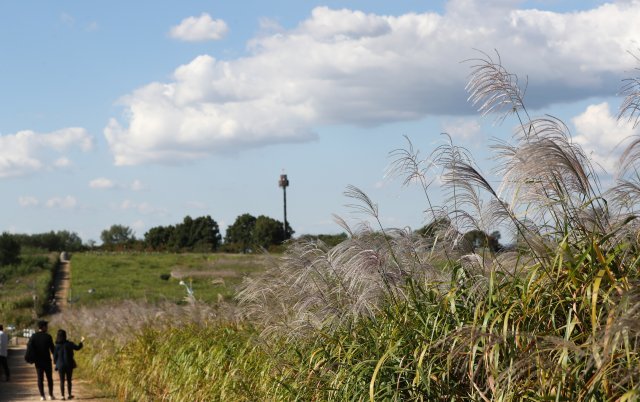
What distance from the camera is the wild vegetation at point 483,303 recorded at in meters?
5.41

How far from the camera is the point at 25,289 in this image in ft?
200

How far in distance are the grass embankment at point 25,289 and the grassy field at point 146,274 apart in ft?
6.13

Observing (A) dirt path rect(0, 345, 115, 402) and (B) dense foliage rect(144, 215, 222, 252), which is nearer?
(A) dirt path rect(0, 345, 115, 402)

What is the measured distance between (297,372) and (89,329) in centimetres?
1629

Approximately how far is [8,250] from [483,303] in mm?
75599

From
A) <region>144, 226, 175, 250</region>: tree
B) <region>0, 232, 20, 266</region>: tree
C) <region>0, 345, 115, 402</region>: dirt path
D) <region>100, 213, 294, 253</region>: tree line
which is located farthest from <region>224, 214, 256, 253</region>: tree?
<region>0, 345, 115, 402</region>: dirt path

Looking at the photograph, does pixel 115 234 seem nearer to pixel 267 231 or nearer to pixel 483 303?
pixel 267 231

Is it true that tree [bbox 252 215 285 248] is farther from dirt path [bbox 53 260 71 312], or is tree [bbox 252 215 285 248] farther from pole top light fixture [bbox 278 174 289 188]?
dirt path [bbox 53 260 71 312]

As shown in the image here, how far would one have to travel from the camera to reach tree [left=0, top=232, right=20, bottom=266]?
75.4m

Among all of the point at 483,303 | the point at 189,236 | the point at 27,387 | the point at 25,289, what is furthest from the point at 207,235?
the point at 483,303

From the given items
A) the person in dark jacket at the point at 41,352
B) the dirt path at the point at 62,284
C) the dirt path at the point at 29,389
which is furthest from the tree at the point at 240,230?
the person in dark jacket at the point at 41,352

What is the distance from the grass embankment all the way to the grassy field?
187 cm

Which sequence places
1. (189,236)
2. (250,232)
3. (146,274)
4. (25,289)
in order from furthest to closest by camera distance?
(189,236) → (250,232) → (146,274) → (25,289)

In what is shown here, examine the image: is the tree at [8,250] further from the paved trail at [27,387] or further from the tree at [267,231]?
the paved trail at [27,387]
